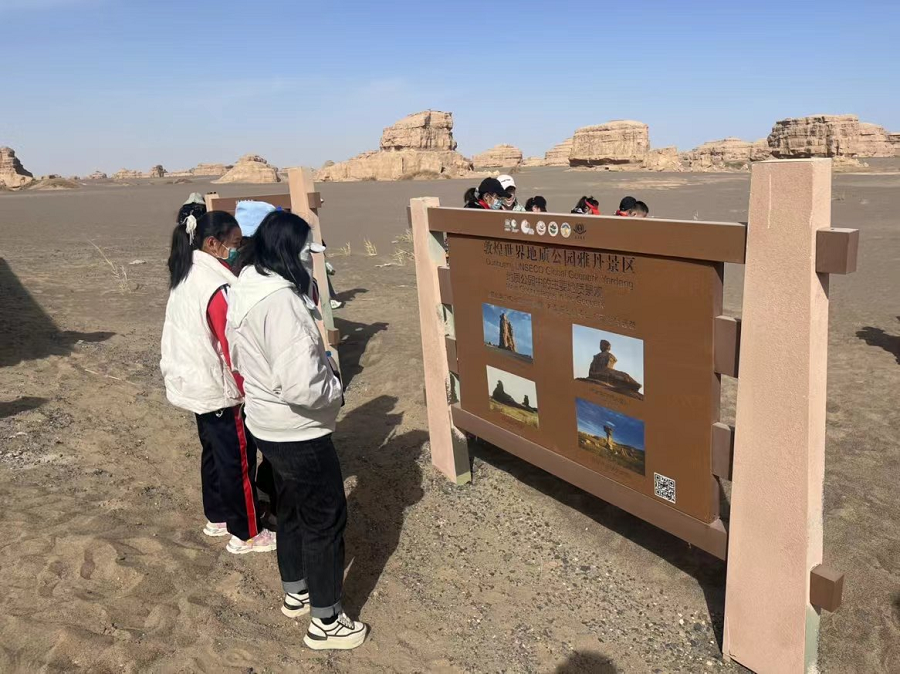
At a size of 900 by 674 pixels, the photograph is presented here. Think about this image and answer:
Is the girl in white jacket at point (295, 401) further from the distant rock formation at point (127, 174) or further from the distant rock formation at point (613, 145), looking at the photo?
the distant rock formation at point (127, 174)

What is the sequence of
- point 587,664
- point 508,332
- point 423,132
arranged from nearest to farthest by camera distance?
1. point 587,664
2. point 508,332
3. point 423,132

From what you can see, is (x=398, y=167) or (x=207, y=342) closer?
(x=207, y=342)

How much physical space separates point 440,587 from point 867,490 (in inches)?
114

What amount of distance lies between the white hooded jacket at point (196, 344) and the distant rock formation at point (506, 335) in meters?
1.54

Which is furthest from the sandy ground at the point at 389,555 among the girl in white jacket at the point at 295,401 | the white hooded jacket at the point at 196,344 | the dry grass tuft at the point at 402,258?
the dry grass tuft at the point at 402,258

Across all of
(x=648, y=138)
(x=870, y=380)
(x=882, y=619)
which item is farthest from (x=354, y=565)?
(x=648, y=138)

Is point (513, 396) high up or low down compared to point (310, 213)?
down

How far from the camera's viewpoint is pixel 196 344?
339 centimetres

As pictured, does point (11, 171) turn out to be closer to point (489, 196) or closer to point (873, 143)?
point (489, 196)

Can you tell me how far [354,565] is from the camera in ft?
12.7

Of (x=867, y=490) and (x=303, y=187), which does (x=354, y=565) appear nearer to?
(x=867, y=490)

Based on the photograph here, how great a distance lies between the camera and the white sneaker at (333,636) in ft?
10.2

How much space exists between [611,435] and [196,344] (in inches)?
82.7

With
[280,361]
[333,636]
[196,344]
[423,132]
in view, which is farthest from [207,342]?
[423,132]
